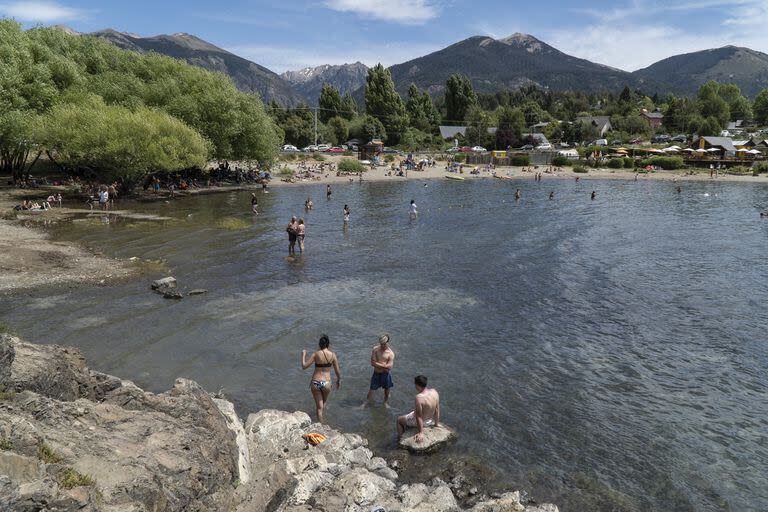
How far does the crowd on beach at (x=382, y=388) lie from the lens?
11570 mm

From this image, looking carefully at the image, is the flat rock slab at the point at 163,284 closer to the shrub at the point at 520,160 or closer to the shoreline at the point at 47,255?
the shoreline at the point at 47,255

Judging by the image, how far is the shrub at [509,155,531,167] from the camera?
330ft

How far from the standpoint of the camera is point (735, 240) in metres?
36.6

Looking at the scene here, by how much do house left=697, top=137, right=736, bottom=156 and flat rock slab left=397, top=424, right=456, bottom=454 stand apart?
4488 inches

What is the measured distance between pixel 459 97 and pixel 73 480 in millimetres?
157960

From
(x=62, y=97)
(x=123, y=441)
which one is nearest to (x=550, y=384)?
(x=123, y=441)

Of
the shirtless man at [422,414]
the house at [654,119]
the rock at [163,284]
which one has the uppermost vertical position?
the house at [654,119]

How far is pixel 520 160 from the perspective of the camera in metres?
101

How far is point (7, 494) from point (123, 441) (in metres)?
2.12

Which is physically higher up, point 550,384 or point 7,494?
point 7,494

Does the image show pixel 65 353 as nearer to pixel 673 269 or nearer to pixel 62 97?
pixel 673 269

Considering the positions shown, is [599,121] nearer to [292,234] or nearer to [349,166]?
[349,166]

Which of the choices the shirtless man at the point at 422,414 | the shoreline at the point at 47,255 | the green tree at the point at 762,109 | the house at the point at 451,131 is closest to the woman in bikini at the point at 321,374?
the shirtless man at the point at 422,414

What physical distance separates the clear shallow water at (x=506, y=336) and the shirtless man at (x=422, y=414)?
0.49 m
